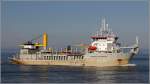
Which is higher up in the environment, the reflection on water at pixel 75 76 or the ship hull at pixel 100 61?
the ship hull at pixel 100 61

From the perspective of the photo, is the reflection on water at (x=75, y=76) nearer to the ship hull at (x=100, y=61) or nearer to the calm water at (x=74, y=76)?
the calm water at (x=74, y=76)

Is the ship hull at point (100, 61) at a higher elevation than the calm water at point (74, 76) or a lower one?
higher

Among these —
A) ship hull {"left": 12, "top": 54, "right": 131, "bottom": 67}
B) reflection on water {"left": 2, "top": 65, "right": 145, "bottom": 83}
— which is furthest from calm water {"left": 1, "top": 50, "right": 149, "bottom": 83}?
ship hull {"left": 12, "top": 54, "right": 131, "bottom": 67}

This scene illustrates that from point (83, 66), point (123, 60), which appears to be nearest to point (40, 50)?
point (83, 66)

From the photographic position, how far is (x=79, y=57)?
5619cm

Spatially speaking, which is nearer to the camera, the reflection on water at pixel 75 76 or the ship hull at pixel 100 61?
the reflection on water at pixel 75 76

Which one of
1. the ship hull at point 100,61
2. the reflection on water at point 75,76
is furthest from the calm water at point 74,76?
the ship hull at point 100,61

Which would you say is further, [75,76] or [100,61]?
[100,61]

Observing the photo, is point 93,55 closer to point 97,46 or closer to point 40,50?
point 97,46

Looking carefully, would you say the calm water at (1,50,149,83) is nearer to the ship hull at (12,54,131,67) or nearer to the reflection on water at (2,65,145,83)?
the reflection on water at (2,65,145,83)

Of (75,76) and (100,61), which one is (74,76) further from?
(100,61)

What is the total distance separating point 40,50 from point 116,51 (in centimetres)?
1249

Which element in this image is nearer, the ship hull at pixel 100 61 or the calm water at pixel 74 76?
the calm water at pixel 74 76

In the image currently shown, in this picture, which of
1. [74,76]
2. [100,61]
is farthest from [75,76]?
[100,61]
